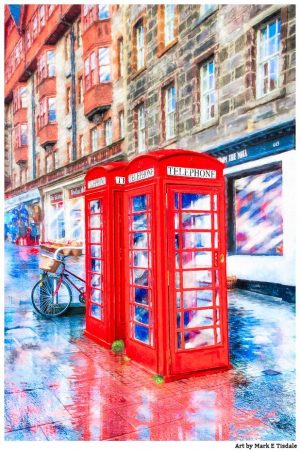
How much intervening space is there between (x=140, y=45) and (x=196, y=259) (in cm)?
1105

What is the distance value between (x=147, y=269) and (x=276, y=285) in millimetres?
5258

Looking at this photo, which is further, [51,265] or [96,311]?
[51,265]

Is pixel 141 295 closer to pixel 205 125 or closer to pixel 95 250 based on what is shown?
pixel 95 250

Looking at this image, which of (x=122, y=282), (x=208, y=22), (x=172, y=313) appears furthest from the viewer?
(x=208, y=22)

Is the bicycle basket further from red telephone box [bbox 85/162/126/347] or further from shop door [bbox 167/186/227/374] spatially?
shop door [bbox 167/186/227/374]

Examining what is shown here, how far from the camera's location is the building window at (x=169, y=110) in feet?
40.8

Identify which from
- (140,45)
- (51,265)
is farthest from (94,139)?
(51,265)

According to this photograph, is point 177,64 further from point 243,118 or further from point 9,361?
point 9,361

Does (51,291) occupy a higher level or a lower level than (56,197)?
lower

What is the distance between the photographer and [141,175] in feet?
15.1

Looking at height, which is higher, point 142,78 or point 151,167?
point 142,78

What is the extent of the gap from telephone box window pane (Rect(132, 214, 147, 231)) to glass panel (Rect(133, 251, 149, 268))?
0.95ft

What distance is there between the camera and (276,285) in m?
8.95
